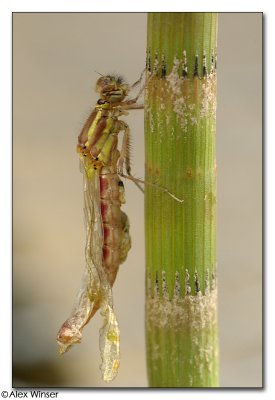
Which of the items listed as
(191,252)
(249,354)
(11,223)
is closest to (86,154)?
(11,223)

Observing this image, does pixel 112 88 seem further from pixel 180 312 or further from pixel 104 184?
pixel 180 312

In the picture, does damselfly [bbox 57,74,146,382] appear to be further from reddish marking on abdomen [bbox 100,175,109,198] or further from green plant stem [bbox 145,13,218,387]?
green plant stem [bbox 145,13,218,387]

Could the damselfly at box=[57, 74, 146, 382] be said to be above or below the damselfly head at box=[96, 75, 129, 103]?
below

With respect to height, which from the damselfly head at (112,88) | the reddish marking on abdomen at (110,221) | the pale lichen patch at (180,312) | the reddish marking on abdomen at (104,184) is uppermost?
the damselfly head at (112,88)

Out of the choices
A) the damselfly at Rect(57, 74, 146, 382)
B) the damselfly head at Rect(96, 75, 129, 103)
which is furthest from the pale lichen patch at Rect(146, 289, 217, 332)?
the damselfly head at Rect(96, 75, 129, 103)

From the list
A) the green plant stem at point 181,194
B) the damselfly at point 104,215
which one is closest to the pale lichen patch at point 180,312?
the green plant stem at point 181,194

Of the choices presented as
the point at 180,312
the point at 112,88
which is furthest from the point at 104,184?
the point at 180,312

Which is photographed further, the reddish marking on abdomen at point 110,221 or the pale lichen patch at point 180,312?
the reddish marking on abdomen at point 110,221

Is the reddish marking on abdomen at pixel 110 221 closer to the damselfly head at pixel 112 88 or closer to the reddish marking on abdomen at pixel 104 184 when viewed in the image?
the reddish marking on abdomen at pixel 104 184
